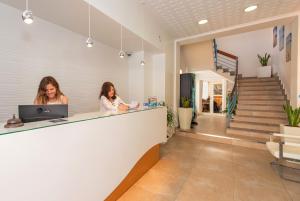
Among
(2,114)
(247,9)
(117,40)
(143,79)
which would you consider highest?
(247,9)

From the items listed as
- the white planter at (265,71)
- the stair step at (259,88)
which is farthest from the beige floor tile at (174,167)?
the white planter at (265,71)

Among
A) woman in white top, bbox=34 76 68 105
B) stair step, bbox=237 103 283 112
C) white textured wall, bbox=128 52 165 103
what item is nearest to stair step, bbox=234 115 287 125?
stair step, bbox=237 103 283 112

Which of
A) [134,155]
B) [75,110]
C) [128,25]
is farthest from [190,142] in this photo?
[128,25]

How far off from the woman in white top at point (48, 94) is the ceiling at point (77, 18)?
103 centimetres

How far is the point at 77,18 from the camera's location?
2.47m

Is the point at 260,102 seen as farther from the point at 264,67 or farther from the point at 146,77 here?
the point at 146,77

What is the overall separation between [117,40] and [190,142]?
3.32 metres

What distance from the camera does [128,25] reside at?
2.80 meters

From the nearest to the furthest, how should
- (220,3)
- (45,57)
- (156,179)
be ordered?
(156,179) < (45,57) < (220,3)

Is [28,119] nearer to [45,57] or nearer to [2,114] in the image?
[2,114]

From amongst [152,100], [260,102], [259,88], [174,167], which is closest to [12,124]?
[174,167]

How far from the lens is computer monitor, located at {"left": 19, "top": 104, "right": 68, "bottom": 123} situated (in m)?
1.38

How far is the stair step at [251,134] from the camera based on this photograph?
414 centimetres

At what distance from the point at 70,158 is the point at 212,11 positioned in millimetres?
3843
